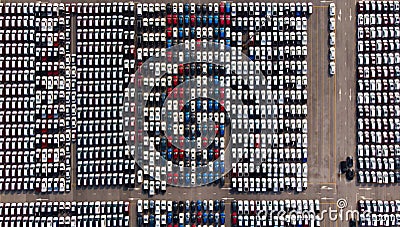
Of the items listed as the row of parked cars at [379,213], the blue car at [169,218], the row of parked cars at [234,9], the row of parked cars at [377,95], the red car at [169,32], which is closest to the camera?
the row of parked cars at [379,213]

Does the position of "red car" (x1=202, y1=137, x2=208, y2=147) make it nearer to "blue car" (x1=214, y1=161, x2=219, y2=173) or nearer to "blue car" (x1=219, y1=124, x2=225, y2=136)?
"blue car" (x1=219, y1=124, x2=225, y2=136)

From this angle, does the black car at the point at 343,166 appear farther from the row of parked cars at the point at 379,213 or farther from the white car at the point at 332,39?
the white car at the point at 332,39

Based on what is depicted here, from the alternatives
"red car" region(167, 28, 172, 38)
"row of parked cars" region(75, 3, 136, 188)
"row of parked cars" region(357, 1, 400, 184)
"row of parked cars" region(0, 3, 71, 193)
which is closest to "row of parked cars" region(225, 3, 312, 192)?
"row of parked cars" region(357, 1, 400, 184)

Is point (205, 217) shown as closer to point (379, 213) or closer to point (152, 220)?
point (152, 220)

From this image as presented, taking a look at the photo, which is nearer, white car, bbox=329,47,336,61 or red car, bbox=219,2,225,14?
white car, bbox=329,47,336,61

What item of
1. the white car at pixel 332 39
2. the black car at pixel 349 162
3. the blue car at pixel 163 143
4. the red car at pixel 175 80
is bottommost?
the black car at pixel 349 162

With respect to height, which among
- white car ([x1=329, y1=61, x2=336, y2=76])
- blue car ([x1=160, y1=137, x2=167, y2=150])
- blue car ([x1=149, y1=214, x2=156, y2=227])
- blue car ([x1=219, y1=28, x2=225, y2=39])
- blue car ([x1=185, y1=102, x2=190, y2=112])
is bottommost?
blue car ([x1=149, y1=214, x2=156, y2=227])

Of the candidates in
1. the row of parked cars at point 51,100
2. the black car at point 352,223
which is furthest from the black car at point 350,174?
the row of parked cars at point 51,100
